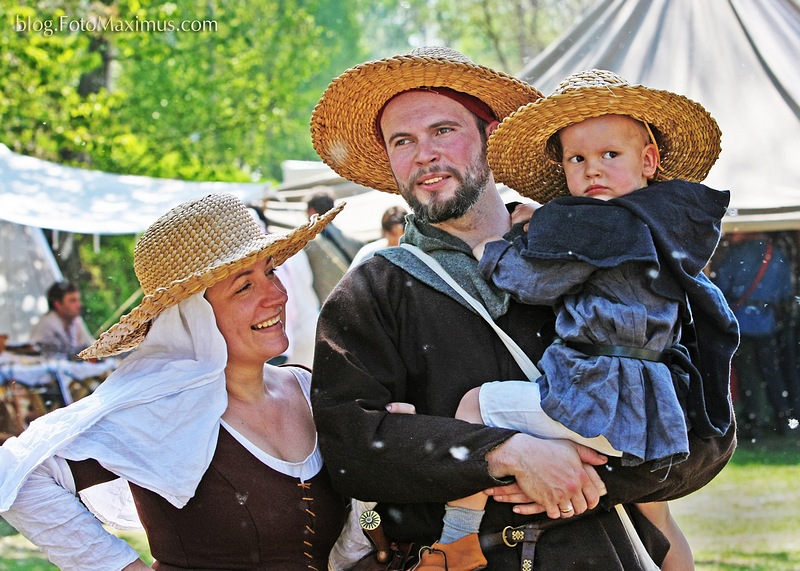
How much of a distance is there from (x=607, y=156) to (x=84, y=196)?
8.64 m

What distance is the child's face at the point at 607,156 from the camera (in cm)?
274

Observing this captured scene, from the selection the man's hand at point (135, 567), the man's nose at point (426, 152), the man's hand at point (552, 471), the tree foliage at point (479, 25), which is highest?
the tree foliage at point (479, 25)

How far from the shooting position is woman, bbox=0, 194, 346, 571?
8.73 feet

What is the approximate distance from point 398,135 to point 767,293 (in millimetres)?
6675

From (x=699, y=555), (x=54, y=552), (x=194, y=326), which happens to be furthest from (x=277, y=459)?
(x=699, y=555)

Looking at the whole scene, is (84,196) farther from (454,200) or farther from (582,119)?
(582,119)

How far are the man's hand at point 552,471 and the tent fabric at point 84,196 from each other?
7674 millimetres

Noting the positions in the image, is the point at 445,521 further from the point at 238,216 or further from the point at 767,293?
the point at 767,293

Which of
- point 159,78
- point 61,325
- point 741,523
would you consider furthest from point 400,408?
point 159,78

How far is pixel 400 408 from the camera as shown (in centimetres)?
267

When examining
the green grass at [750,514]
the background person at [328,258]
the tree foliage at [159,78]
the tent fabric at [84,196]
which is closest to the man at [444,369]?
the green grass at [750,514]

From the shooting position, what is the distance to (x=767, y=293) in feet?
29.0

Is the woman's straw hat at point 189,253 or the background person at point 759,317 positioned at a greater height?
the woman's straw hat at point 189,253

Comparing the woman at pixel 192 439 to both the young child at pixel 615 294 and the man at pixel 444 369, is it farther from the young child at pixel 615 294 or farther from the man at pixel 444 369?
the young child at pixel 615 294
